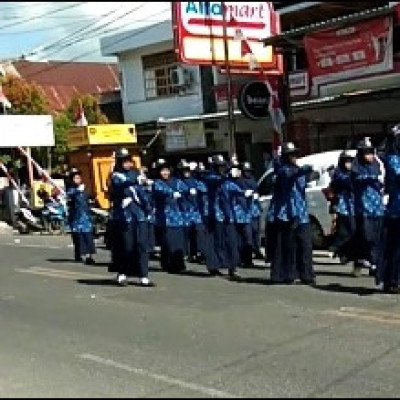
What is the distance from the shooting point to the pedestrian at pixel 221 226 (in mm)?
11727

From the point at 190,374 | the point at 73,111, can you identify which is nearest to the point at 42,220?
the point at 73,111

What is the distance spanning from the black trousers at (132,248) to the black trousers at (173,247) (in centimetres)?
141

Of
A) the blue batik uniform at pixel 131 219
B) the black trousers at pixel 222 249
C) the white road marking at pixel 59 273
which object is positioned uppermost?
the blue batik uniform at pixel 131 219

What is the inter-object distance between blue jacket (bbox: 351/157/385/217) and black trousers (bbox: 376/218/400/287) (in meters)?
1.26

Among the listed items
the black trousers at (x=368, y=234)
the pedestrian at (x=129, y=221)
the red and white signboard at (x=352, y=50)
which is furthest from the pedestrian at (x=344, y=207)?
the red and white signboard at (x=352, y=50)

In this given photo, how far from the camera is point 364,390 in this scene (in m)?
5.61

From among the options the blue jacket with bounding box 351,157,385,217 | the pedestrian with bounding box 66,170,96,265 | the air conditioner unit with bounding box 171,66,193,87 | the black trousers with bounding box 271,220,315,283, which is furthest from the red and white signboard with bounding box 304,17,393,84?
the black trousers with bounding box 271,220,315,283

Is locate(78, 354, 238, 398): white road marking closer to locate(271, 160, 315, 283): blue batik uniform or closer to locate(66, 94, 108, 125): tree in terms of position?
locate(271, 160, 315, 283): blue batik uniform

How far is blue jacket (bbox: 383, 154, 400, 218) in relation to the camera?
894cm

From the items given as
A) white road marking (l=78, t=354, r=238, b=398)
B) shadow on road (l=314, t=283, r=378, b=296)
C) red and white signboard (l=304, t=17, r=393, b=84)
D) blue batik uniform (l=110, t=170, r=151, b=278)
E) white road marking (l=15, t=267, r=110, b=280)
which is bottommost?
white road marking (l=78, t=354, r=238, b=398)

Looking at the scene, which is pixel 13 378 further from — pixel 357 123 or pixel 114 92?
pixel 114 92

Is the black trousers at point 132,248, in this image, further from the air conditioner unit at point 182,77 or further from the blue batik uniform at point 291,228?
the air conditioner unit at point 182,77

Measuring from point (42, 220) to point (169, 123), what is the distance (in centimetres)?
481

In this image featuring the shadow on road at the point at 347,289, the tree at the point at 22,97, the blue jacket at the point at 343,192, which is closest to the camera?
the shadow on road at the point at 347,289
